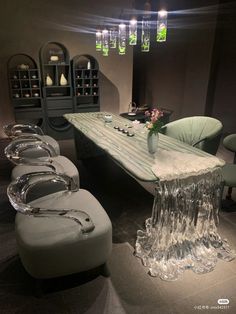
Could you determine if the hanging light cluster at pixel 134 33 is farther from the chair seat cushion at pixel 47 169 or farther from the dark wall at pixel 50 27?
the dark wall at pixel 50 27

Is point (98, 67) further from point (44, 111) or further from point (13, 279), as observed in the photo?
point (13, 279)

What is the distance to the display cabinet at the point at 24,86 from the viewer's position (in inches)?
177

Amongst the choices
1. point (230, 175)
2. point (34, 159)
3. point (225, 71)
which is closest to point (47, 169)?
point (34, 159)

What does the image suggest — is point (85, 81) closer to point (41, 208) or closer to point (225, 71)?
point (225, 71)

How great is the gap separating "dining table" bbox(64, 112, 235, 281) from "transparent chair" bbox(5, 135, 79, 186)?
0.57m

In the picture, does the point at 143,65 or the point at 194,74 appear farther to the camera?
the point at 143,65

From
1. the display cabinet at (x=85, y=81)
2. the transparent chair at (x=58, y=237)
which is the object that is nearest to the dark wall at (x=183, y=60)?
the display cabinet at (x=85, y=81)

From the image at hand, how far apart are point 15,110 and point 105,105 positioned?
1.87 m

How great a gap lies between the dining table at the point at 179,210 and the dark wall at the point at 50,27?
11.1ft

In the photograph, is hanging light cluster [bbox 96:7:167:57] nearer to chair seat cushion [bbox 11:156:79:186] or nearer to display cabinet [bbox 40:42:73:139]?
chair seat cushion [bbox 11:156:79:186]

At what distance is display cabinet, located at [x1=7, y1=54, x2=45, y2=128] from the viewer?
14.8 ft

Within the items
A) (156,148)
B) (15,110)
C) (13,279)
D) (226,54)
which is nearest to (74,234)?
(13,279)

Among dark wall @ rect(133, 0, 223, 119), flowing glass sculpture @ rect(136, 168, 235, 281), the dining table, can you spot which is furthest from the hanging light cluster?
dark wall @ rect(133, 0, 223, 119)

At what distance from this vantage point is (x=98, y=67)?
16.2ft
